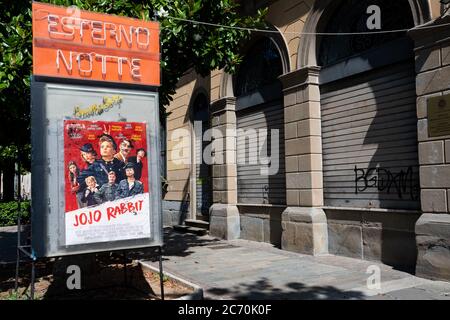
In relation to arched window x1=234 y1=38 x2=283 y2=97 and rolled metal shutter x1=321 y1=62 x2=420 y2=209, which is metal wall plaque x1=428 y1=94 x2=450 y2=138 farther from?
arched window x1=234 y1=38 x2=283 y2=97

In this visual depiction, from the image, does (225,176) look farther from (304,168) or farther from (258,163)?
(304,168)

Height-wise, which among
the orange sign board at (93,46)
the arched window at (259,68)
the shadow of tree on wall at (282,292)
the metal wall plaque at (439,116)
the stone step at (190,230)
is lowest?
the stone step at (190,230)

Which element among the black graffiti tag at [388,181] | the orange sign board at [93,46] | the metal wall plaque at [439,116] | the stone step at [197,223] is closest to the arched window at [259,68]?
the black graffiti tag at [388,181]

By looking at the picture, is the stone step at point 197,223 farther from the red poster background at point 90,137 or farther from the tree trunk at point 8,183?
the tree trunk at point 8,183

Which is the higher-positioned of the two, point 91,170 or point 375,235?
point 91,170

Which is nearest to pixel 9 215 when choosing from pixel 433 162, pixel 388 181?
pixel 388 181

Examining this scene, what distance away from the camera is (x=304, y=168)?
10070 mm

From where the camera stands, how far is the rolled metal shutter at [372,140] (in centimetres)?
805

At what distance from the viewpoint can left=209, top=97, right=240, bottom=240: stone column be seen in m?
12.9

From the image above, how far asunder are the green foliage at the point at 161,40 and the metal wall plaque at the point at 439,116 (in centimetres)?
392

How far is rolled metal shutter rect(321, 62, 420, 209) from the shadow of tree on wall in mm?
2486

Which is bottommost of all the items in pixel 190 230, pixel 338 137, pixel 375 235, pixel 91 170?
pixel 190 230

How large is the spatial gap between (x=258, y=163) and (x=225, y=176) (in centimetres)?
141

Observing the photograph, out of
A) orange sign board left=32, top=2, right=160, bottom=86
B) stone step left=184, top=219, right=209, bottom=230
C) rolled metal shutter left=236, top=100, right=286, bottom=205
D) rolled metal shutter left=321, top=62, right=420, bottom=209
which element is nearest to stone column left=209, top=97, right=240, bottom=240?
rolled metal shutter left=236, top=100, right=286, bottom=205
